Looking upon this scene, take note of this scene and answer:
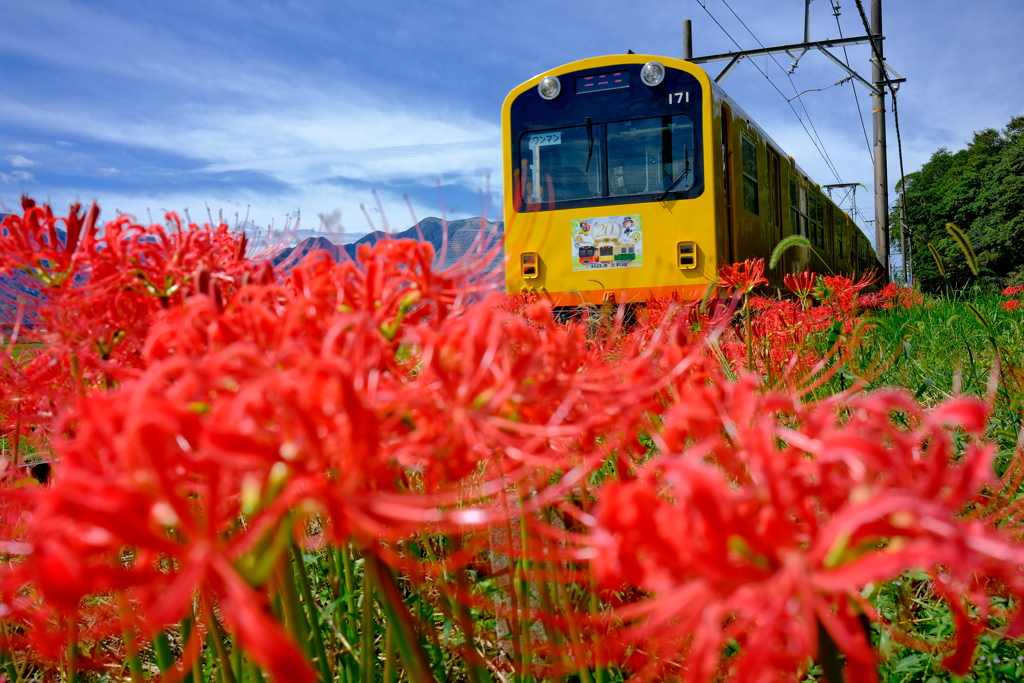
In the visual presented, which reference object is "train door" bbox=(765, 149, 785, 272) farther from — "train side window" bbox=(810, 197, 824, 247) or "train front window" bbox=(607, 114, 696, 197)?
"train side window" bbox=(810, 197, 824, 247)

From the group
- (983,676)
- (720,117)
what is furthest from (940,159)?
(983,676)

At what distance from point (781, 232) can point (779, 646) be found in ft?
38.6

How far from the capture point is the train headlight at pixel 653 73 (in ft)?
26.3

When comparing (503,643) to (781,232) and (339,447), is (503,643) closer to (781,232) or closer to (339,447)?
(339,447)

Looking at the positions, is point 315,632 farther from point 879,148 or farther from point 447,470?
point 879,148

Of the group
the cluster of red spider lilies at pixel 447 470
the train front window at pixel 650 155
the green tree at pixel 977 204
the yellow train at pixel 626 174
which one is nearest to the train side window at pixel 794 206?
the yellow train at pixel 626 174

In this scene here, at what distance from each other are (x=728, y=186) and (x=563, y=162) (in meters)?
2.00

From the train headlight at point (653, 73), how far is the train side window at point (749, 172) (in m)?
1.65

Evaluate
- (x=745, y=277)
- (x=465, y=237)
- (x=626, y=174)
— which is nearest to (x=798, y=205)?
(x=626, y=174)

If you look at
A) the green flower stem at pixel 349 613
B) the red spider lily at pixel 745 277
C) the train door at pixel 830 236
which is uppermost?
the train door at pixel 830 236

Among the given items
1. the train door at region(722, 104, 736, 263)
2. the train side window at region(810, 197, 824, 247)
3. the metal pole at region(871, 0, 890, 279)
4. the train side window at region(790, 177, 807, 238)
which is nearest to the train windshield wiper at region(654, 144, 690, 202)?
the train door at region(722, 104, 736, 263)

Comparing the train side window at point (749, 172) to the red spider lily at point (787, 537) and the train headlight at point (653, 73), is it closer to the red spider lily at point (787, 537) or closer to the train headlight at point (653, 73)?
the train headlight at point (653, 73)

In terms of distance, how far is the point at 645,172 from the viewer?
27.6 ft

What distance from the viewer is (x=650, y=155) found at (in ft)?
27.5
